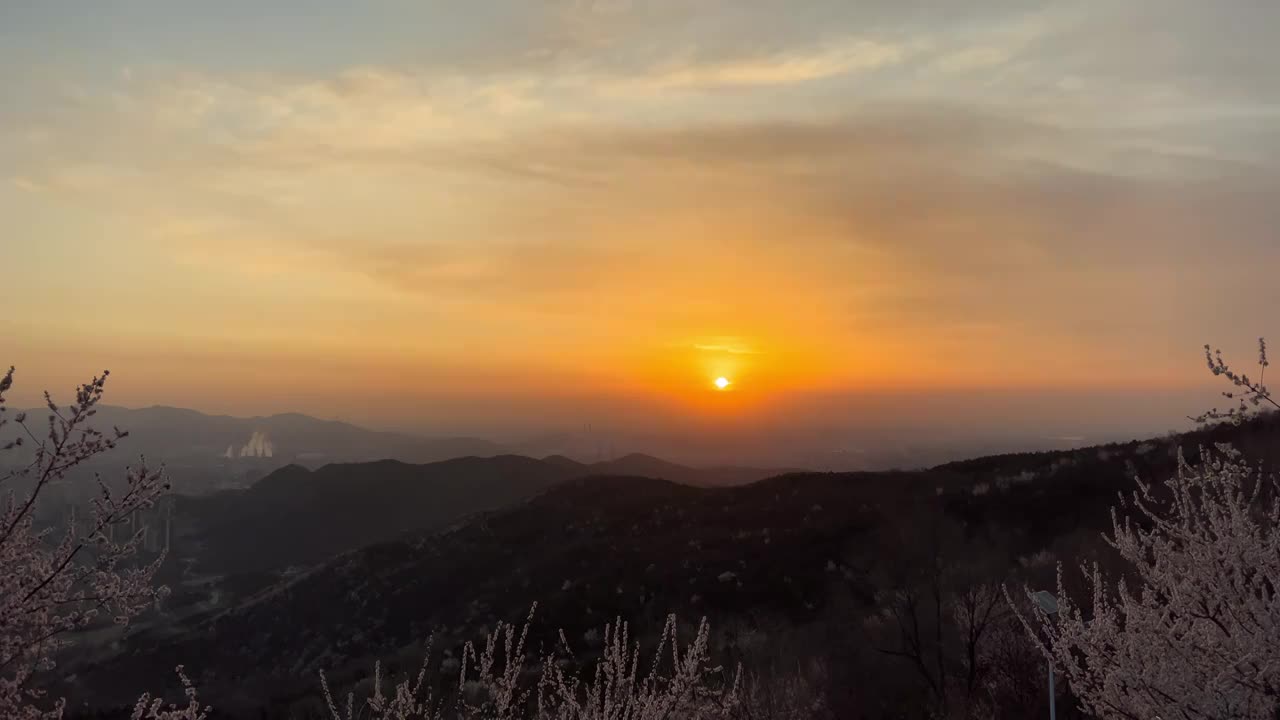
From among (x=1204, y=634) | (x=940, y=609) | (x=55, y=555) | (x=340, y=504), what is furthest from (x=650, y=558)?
(x=340, y=504)

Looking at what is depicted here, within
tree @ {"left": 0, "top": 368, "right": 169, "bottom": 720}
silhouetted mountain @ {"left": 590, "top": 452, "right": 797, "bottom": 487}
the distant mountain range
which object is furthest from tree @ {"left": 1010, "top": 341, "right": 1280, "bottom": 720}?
silhouetted mountain @ {"left": 590, "top": 452, "right": 797, "bottom": 487}

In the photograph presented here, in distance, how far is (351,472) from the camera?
90.2 meters

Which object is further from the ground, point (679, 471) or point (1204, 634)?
point (1204, 634)

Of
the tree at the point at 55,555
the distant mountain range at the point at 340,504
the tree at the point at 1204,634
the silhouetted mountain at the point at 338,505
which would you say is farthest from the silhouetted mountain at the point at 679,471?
the tree at the point at 55,555

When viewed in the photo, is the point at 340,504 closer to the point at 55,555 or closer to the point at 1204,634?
the point at 55,555

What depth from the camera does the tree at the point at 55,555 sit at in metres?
3.93

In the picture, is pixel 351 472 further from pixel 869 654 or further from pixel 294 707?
pixel 869 654

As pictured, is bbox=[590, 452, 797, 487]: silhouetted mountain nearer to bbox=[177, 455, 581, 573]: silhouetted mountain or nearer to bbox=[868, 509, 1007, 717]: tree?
bbox=[177, 455, 581, 573]: silhouetted mountain

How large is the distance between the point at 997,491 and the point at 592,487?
100.0 ft

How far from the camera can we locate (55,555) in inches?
164

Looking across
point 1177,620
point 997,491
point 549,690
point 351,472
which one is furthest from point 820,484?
point 351,472

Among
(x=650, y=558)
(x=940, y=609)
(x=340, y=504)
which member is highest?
(x=940, y=609)

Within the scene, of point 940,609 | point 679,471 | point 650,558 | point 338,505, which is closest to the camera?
point 940,609

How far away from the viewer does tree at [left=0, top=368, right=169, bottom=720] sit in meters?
3.93
